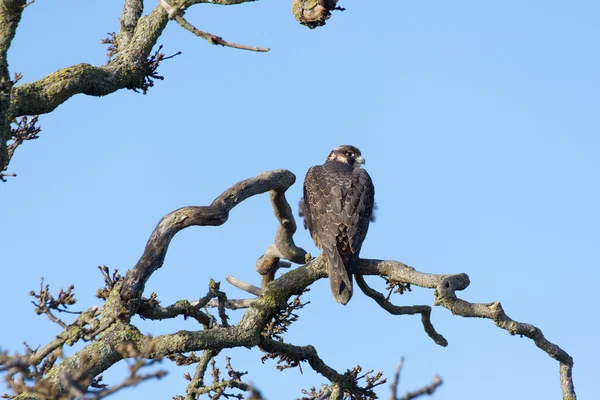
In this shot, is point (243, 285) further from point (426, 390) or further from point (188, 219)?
point (426, 390)

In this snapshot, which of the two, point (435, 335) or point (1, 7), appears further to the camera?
point (435, 335)

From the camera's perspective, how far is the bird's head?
958 cm

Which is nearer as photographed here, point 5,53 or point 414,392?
point 414,392

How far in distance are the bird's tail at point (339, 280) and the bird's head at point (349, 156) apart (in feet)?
8.19

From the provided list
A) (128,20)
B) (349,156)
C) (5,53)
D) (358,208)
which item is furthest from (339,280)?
(5,53)

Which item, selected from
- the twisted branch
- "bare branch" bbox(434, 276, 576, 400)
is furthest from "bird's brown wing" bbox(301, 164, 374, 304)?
"bare branch" bbox(434, 276, 576, 400)

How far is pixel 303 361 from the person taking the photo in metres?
6.76

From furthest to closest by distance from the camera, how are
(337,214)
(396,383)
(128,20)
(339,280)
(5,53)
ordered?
(337,214) < (128,20) < (339,280) < (5,53) < (396,383)

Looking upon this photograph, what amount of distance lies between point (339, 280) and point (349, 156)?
2.78 m

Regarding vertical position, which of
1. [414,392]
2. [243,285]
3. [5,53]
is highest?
[243,285]

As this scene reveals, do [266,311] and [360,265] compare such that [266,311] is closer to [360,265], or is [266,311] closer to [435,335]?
[360,265]

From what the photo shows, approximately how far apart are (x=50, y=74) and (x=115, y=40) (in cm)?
109

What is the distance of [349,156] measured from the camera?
9.66 m

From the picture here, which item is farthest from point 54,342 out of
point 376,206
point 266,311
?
point 376,206
